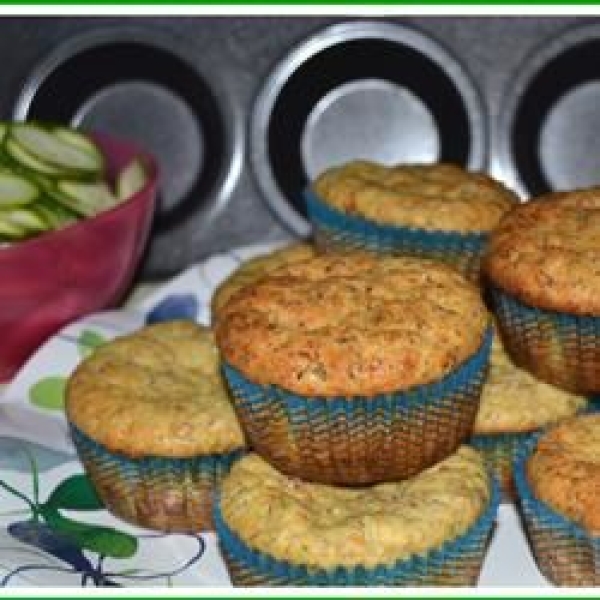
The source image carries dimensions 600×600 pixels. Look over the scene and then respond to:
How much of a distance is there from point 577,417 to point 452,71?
113 centimetres

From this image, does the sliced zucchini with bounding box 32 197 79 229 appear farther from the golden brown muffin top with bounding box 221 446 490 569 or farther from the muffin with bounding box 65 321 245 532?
the golden brown muffin top with bounding box 221 446 490 569

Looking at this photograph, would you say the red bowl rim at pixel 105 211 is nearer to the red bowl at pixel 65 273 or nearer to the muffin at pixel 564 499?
the red bowl at pixel 65 273

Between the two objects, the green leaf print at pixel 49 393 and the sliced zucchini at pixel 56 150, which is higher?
the sliced zucchini at pixel 56 150

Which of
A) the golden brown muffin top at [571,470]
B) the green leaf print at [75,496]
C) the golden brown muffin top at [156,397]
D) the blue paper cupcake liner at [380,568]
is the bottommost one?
the green leaf print at [75,496]

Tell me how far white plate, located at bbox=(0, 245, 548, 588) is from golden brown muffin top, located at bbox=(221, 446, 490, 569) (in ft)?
0.41

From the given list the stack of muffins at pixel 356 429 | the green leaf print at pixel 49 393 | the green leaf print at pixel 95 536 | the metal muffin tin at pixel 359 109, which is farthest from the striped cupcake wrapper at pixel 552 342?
the metal muffin tin at pixel 359 109

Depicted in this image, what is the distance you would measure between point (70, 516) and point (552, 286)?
2.34ft

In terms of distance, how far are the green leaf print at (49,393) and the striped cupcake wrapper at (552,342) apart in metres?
0.69

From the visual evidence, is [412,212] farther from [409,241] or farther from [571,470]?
[571,470]

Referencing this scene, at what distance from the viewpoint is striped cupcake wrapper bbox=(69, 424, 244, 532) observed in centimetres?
228

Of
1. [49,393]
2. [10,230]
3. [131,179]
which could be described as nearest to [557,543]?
[49,393]

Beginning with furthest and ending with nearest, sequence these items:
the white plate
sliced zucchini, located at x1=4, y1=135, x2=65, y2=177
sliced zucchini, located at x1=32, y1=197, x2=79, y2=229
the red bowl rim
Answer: sliced zucchini, located at x1=4, y1=135, x2=65, y2=177, sliced zucchini, located at x1=32, y1=197, x2=79, y2=229, the red bowl rim, the white plate

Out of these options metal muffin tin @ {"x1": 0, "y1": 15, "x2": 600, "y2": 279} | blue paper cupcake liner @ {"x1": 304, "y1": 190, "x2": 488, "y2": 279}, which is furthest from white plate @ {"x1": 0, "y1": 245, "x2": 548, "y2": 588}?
metal muffin tin @ {"x1": 0, "y1": 15, "x2": 600, "y2": 279}

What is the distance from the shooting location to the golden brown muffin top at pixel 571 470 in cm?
207
